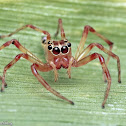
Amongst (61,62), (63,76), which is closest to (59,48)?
(61,62)

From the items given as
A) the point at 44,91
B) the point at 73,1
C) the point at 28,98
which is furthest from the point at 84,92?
the point at 73,1

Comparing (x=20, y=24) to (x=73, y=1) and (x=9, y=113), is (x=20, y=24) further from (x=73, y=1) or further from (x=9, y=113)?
(x=9, y=113)

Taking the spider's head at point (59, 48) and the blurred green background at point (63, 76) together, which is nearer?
the blurred green background at point (63, 76)

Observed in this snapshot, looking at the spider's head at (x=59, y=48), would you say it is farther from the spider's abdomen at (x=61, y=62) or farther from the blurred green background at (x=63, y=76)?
the blurred green background at (x=63, y=76)

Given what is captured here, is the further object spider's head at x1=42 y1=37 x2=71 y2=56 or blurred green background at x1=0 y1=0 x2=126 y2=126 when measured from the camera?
spider's head at x1=42 y1=37 x2=71 y2=56

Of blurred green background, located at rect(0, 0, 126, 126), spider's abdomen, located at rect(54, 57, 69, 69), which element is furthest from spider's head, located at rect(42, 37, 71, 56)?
blurred green background, located at rect(0, 0, 126, 126)

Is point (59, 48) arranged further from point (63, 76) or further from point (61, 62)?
point (63, 76)

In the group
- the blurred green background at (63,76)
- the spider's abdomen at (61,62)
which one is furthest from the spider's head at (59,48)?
the blurred green background at (63,76)

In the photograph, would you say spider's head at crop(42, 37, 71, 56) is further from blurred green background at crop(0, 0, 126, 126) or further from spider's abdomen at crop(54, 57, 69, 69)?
blurred green background at crop(0, 0, 126, 126)

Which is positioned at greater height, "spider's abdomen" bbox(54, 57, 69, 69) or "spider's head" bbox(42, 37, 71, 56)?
"spider's head" bbox(42, 37, 71, 56)
